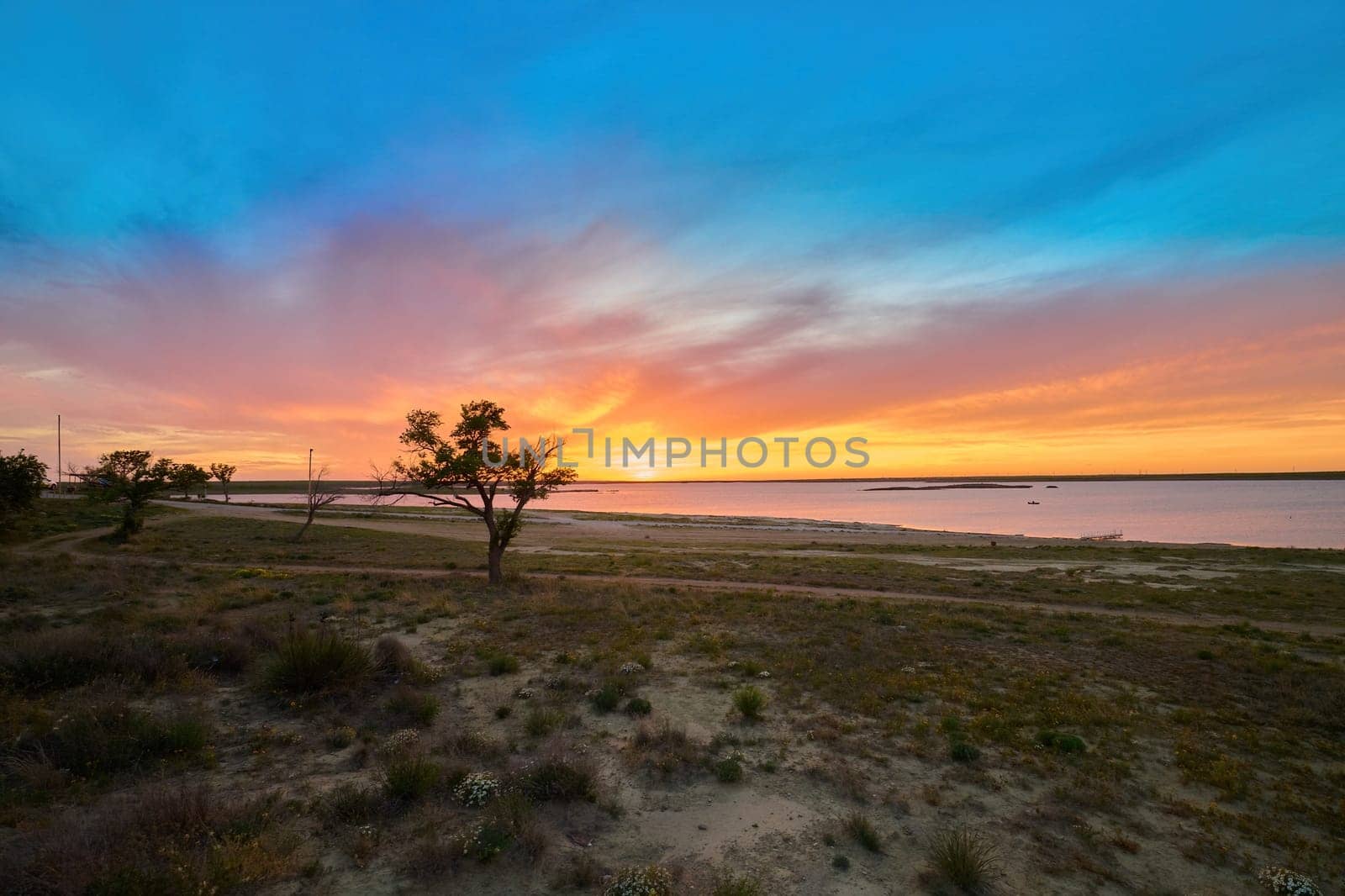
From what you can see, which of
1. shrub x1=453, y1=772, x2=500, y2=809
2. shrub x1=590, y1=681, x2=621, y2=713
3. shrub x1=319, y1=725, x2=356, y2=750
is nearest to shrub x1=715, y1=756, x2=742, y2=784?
shrub x1=590, y1=681, x2=621, y2=713

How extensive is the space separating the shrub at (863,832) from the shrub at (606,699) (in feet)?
17.3

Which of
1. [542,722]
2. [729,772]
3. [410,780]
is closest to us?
[410,780]

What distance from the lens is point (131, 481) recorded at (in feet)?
128

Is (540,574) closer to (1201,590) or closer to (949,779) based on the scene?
(949,779)

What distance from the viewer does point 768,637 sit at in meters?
17.4

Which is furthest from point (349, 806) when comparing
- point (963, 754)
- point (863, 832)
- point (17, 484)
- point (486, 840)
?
point (17, 484)

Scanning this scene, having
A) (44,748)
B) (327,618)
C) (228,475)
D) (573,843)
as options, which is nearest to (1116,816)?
(573,843)

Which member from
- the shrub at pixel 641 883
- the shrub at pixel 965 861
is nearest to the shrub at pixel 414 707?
the shrub at pixel 641 883

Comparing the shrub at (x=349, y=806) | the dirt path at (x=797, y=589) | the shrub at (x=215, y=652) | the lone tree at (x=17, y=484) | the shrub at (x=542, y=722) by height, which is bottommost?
the dirt path at (x=797, y=589)

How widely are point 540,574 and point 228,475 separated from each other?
95328 mm

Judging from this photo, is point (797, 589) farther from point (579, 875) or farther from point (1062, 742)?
point (579, 875)

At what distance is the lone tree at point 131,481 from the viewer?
38406 mm

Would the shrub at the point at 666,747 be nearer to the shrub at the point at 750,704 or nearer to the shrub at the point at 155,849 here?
the shrub at the point at 750,704

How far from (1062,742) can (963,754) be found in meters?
2.00
